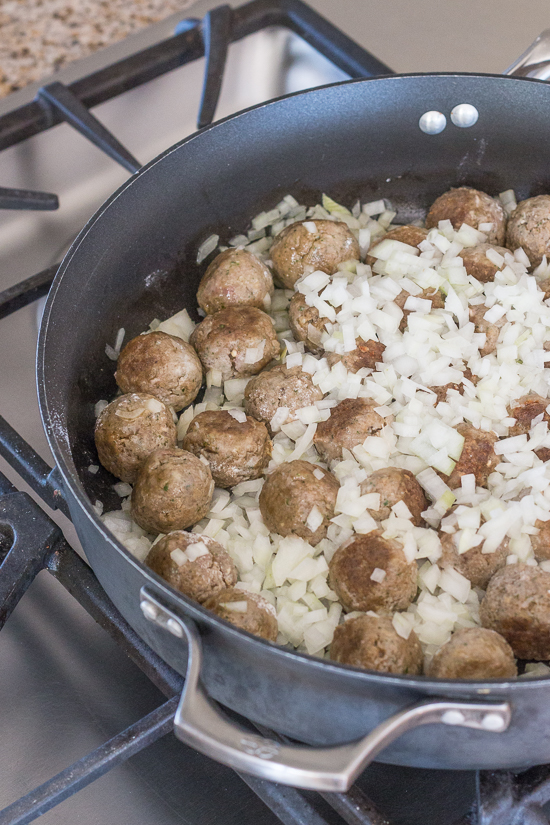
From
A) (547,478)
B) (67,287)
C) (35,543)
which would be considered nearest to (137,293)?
(67,287)

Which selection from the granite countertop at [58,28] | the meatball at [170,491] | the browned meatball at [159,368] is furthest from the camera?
the granite countertop at [58,28]

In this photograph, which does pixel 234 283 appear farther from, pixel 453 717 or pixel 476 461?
pixel 453 717

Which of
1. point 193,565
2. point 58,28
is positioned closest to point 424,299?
point 193,565

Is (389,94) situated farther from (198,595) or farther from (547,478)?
(198,595)

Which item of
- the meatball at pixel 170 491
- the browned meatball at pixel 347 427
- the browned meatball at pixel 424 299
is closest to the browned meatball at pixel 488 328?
the browned meatball at pixel 424 299

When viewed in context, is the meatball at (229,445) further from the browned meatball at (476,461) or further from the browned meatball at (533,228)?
the browned meatball at (533,228)

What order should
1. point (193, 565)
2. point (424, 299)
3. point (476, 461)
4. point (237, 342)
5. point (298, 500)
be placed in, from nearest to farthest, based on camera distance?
point (193, 565) → point (298, 500) → point (476, 461) → point (237, 342) → point (424, 299)

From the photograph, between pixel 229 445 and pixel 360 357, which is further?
pixel 360 357
